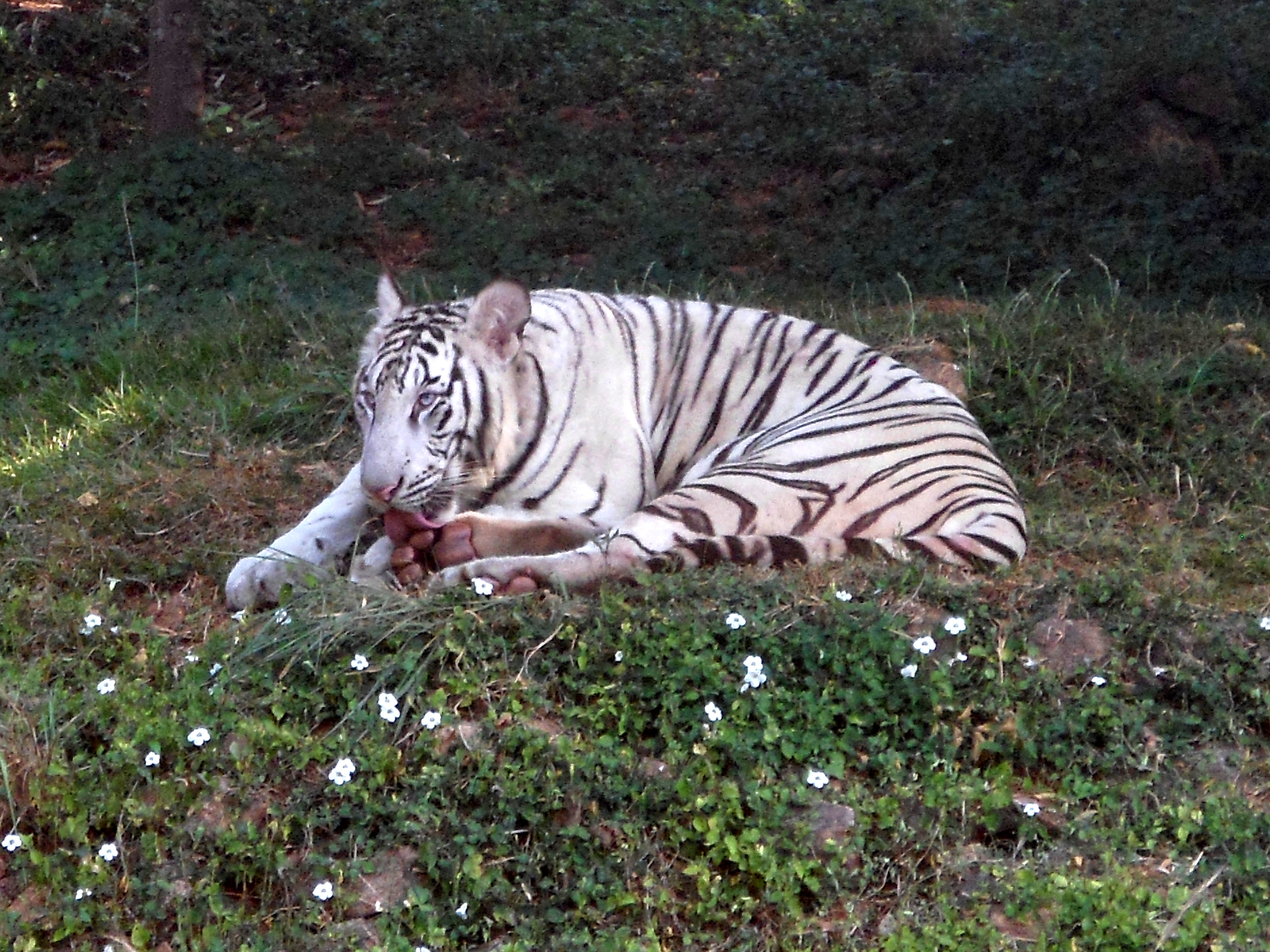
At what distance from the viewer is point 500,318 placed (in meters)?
4.11

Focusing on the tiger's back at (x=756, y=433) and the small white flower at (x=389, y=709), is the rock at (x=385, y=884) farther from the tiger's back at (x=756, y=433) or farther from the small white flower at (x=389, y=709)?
the tiger's back at (x=756, y=433)

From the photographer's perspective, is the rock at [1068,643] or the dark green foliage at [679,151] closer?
the rock at [1068,643]

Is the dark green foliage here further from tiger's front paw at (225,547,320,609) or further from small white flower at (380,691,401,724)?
small white flower at (380,691,401,724)

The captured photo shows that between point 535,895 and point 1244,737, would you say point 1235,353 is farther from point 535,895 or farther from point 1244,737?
point 535,895

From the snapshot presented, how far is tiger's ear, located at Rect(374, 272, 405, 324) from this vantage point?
4371mm

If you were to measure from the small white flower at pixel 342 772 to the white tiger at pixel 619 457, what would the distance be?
1.94 feet

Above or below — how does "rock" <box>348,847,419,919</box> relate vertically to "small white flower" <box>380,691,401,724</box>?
below

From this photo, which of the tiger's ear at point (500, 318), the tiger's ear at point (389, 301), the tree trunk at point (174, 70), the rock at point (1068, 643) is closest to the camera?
the rock at point (1068, 643)

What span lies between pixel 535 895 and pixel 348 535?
1.51 meters

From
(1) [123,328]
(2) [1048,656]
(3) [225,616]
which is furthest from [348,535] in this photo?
(1) [123,328]

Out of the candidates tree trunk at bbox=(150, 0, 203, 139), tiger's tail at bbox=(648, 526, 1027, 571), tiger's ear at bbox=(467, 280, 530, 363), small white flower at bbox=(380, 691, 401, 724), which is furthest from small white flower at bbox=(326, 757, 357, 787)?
tree trunk at bbox=(150, 0, 203, 139)

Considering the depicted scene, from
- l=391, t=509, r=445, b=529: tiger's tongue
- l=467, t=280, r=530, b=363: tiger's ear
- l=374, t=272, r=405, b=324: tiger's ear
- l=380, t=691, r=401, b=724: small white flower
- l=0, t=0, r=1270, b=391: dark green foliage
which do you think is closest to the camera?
l=380, t=691, r=401, b=724: small white flower

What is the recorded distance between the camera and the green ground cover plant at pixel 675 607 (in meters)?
3.05

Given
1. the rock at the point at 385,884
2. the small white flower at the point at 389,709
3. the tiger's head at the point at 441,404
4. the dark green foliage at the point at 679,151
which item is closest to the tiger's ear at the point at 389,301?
the tiger's head at the point at 441,404
